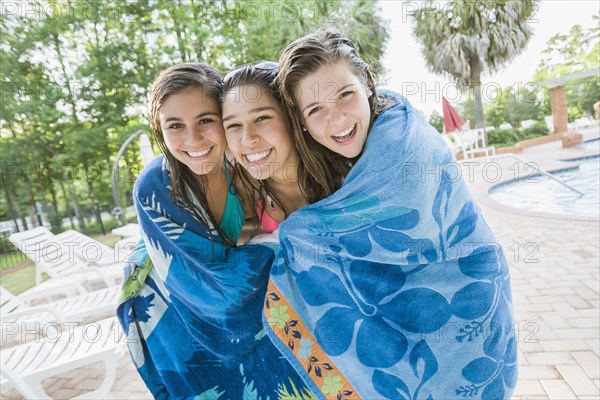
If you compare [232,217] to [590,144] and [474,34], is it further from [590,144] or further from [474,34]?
[474,34]

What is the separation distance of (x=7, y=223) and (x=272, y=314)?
945 cm

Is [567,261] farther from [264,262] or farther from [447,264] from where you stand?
[264,262]

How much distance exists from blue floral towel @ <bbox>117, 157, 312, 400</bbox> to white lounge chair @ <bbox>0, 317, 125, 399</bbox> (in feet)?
2.32

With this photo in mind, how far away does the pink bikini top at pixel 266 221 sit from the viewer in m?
1.73

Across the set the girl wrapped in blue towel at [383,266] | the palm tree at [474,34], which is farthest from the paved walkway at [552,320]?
the palm tree at [474,34]

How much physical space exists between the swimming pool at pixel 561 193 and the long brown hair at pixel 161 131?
650 cm

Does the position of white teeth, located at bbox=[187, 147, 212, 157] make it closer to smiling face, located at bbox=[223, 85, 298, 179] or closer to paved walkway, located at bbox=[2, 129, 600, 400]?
smiling face, located at bbox=[223, 85, 298, 179]

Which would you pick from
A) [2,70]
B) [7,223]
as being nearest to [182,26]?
[2,70]

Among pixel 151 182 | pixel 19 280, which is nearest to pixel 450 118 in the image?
pixel 151 182

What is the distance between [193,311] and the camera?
5.34ft

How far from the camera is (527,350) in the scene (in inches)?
93.2

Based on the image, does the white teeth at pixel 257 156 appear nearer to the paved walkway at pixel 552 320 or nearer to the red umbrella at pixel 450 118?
the paved walkway at pixel 552 320

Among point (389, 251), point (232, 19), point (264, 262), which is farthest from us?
point (232, 19)

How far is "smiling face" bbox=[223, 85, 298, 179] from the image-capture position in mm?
1433
